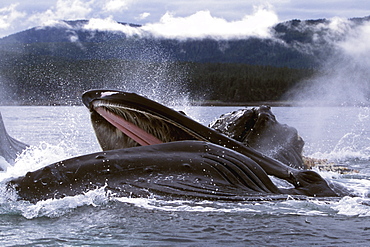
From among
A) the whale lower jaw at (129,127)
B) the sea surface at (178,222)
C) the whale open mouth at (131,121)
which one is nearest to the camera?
the sea surface at (178,222)

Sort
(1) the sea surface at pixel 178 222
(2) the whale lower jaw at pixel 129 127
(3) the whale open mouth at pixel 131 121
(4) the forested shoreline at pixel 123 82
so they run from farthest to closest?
1. (4) the forested shoreline at pixel 123 82
2. (2) the whale lower jaw at pixel 129 127
3. (3) the whale open mouth at pixel 131 121
4. (1) the sea surface at pixel 178 222

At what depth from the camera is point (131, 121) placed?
5910 mm

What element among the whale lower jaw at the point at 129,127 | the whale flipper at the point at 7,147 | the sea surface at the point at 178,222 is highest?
the whale lower jaw at the point at 129,127

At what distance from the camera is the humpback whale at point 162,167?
542 centimetres

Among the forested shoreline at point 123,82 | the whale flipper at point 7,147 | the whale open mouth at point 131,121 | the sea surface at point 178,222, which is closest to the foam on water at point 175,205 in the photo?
the sea surface at point 178,222

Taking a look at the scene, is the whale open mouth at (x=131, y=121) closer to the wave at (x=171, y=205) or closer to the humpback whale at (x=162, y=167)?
the humpback whale at (x=162, y=167)

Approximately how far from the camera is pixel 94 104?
5.95 m

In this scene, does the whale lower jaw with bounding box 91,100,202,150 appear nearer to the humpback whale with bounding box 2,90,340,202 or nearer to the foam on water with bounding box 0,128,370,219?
the humpback whale with bounding box 2,90,340,202

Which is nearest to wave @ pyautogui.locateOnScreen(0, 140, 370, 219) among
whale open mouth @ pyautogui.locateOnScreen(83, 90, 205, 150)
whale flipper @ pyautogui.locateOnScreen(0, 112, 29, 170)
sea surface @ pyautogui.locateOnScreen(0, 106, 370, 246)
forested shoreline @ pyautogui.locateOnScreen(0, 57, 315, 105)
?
sea surface @ pyautogui.locateOnScreen(0, 106, 370, 246)

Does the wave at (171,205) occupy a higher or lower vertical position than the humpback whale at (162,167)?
lower

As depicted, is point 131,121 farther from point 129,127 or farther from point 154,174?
point 154,174

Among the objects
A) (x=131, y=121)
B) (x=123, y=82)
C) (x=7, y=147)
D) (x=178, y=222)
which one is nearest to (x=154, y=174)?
(x=178, y=222)

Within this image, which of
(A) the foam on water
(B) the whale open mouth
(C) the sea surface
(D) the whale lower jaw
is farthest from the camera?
(D) the whale lower jaw

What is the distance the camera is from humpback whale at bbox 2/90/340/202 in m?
5.42
